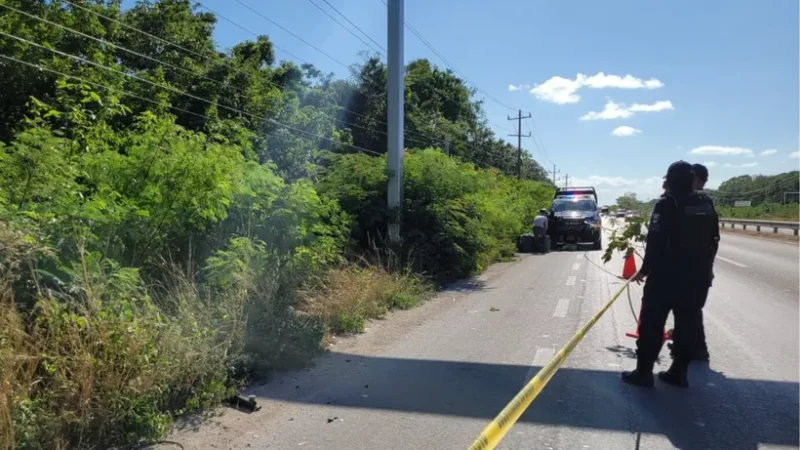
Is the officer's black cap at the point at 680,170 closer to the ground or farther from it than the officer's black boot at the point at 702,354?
farther from it

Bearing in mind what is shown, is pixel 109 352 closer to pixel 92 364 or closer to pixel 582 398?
pixel 92 364

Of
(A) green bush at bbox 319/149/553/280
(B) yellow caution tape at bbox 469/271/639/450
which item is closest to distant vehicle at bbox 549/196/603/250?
(A) green bush at bbox 319/149/553/280

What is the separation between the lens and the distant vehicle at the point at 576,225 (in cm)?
2189

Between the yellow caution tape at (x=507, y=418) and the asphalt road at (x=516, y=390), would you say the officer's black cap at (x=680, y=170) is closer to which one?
the asphalt road at (x=516, y=390)

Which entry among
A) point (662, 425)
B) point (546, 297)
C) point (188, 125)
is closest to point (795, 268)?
point (546, 297)

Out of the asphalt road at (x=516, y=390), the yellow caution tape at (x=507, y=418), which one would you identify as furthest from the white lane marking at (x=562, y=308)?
the yellow caution tape at (x=507, y=418)

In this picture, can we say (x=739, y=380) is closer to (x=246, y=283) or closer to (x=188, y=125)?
(x=246, y=283)

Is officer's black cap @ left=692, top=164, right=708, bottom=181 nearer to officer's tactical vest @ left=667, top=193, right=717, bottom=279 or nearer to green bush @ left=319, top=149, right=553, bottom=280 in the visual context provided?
officer's tactical vest @ left=667, top=193, right=717, bottom=279

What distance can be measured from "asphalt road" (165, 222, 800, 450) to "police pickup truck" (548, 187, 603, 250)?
42.3ft

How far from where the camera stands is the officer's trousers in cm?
518

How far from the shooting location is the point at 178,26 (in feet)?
77.0

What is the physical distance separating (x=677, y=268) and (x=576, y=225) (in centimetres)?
1727

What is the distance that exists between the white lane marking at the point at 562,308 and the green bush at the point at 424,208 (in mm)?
3032

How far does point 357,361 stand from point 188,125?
1698cm
